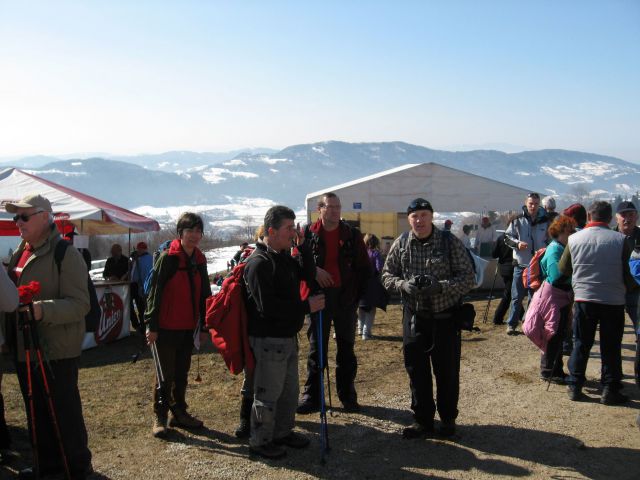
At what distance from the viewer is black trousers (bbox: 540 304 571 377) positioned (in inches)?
255

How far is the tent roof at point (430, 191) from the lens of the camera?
760 inches

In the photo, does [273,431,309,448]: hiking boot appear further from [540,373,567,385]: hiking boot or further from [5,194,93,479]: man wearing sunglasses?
[540,373,567,385]: hiking boot

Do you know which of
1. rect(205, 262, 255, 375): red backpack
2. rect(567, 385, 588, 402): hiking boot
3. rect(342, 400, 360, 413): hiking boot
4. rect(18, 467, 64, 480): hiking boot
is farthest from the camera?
rect(567, 385, 588, 402): hiking boot

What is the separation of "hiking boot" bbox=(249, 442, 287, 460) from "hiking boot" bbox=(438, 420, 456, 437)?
4.40 ft

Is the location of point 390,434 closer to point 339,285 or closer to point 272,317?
point 339,285

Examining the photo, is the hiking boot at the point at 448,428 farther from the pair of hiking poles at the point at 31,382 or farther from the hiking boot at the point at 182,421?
the pair of hiking poles at the point at 31,382

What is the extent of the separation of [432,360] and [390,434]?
31.1 inches

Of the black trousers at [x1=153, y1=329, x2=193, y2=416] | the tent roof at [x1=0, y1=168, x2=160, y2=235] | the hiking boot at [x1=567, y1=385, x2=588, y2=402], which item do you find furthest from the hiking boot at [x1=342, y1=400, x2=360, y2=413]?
the tent roof at [x1=0, y1=168, x2=160, y2=235]

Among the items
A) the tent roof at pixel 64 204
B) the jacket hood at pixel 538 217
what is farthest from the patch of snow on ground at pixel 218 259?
the jacket hood at pixel 538 217

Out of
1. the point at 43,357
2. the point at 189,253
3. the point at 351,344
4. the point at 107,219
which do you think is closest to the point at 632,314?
A: the point at 351,344

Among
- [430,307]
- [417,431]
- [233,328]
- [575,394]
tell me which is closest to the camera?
[233,328]

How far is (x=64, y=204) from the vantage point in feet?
37.7

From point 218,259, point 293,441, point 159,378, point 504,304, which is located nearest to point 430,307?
point 293,441

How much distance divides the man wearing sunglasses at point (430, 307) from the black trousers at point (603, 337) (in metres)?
1.69
